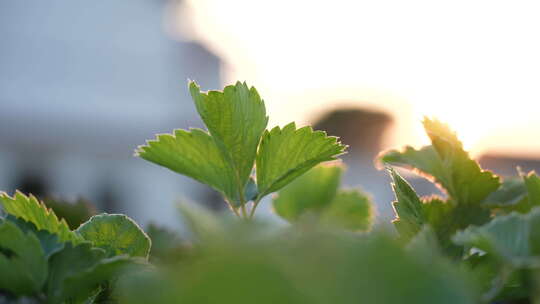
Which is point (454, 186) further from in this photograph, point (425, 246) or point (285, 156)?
point (425, 246)

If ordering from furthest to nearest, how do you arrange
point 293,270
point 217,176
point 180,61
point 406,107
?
point 406,107 → point 180,61 → point 217,176 → point 293,270

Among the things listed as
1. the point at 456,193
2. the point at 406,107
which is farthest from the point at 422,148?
the point at 406,107

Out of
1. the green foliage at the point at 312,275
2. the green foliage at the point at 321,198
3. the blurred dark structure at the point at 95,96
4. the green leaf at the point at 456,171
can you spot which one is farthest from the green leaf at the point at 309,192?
the blurred dark structure at the point at 95,96

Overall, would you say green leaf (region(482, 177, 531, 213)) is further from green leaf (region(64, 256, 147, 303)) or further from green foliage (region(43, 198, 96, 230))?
green foliage (region(43, 198, 96, 230))

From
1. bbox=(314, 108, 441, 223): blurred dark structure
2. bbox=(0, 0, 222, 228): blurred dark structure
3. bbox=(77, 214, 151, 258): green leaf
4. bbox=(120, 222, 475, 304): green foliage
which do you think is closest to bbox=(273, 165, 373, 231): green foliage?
bbox=(77, 214, 151, 258): green leaf

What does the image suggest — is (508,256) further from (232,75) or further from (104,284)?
(232,75)

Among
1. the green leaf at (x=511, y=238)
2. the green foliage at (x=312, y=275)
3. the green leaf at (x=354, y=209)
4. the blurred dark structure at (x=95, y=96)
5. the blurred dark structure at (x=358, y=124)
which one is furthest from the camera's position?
the blurred dark structure at (x=358, y=124)

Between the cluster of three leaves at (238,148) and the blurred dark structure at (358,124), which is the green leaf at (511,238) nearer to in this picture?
the cluster of three leaves at (238,148)
